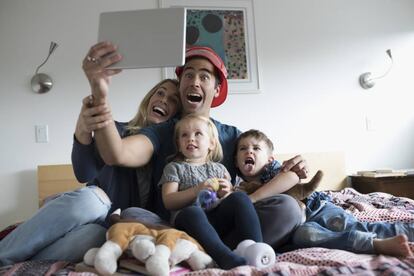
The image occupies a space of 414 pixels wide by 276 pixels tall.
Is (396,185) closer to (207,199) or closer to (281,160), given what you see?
(281,160)

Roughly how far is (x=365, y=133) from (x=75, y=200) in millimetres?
2493

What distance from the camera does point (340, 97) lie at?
2879 millimetres

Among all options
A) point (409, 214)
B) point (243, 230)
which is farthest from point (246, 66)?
point (243, 230)

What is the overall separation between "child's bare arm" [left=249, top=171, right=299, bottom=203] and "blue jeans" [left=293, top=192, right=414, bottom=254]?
118 mm

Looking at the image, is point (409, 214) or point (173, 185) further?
point (409, 214)

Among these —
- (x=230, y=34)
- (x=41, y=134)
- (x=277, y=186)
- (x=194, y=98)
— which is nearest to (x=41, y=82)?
(x=41, y=134)

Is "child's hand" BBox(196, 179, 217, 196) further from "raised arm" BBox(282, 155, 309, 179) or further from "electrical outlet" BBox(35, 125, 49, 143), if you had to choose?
"electrical outlet" BBox(35, 125, 49, 143)

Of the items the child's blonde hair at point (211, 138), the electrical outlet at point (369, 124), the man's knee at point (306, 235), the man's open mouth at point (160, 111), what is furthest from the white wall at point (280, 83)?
the man's knee at point (306, 235)

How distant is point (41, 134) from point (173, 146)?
149cm

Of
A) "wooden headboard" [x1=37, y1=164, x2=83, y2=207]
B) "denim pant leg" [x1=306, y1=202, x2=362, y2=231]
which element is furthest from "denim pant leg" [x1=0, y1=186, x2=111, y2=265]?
"wooden headboard" [x1=37, y1=164, x2=83, y2=207]

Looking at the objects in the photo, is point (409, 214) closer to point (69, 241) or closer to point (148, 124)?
point (148, 124)

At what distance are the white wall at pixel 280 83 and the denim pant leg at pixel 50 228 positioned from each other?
158 centimetres

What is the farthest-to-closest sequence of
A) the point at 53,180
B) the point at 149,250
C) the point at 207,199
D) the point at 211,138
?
the point at 53,180 < the point at 211,138 < the point at 207,199 < the point at 149,250

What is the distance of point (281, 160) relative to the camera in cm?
267
